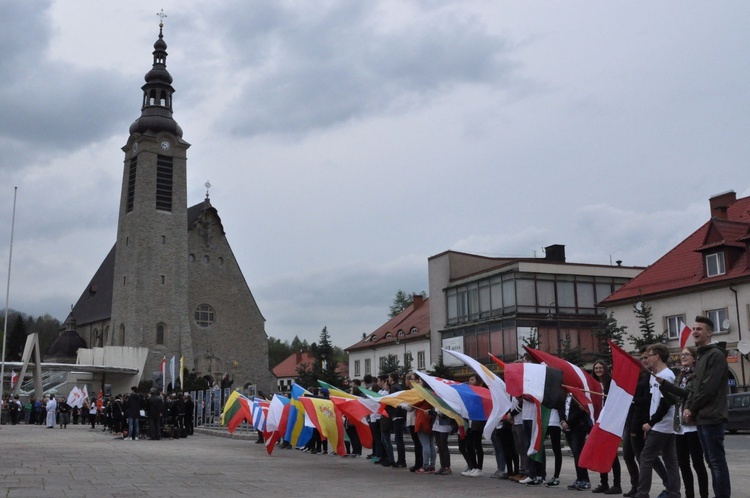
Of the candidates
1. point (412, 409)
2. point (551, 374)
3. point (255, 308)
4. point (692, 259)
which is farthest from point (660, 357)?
point (255, 308)

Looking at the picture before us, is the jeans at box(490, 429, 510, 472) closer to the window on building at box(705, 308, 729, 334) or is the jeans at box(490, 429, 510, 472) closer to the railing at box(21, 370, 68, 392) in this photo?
the window on building at box(705, 308, 729, 334)

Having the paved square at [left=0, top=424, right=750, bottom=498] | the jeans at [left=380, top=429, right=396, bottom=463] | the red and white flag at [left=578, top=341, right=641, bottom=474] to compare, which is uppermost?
the red and white flag at [left=578, top=341, right=641, bottom=474]

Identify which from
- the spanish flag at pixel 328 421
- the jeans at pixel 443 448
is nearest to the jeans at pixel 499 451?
the jeans at pixel 443 448

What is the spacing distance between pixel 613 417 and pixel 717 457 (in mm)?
1839

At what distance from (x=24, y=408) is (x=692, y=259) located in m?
42.8

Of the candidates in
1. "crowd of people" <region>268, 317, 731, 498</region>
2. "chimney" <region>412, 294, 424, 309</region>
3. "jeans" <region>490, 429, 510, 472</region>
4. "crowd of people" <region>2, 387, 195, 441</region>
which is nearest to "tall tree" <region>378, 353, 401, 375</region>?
"chimney" <region>412, 294, 424, 309</region>

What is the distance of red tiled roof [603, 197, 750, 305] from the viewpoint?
117ft

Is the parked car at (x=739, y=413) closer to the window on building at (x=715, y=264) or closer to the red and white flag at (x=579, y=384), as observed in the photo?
the window on building at (x=715, y=264)

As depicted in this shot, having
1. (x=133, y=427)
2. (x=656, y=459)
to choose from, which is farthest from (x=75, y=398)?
(x=656, y=459)

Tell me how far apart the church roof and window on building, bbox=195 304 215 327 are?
7.75 metres

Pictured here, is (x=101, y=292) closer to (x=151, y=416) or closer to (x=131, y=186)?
(x=131, y=186)

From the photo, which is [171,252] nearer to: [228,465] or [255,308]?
[255,308]

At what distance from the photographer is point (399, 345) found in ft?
190

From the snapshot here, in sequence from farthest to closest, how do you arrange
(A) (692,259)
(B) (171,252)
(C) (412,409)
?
(B) (171,252), (A) (692,259), (C) (412,409)
